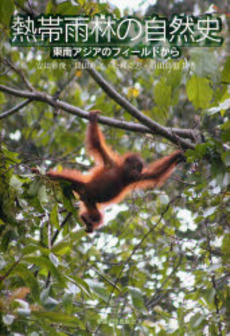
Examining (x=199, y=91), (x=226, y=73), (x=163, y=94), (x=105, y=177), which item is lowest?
(x=226, y=73)

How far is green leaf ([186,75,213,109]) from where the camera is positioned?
3215mm

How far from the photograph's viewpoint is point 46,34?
3.88m

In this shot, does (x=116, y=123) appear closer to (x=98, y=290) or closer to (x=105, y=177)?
(x=105, y=177)

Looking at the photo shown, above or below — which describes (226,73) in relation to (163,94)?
below

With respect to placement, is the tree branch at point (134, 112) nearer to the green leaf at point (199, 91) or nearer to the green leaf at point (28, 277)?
the green leaf at point (199, 91)

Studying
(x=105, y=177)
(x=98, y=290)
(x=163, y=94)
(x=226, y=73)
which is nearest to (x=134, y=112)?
(x=163, y=94)

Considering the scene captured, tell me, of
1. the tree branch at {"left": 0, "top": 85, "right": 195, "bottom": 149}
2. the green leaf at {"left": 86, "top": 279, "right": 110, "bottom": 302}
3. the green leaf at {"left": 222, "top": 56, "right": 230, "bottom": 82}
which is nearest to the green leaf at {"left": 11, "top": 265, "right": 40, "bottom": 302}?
the green leaf at {"left": 86, "top": 279, "right": 110, "bottom": 302}

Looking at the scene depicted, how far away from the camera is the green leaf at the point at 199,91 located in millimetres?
3215

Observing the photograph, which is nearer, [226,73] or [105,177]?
[226,73]

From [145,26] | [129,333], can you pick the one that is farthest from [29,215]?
[145,26]

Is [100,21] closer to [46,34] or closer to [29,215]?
[46,34]

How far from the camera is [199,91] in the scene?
3258 millimetres

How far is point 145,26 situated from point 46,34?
96cm

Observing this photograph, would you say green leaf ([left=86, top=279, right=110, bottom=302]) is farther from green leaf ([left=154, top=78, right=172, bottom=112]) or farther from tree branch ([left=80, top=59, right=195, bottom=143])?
green leaf ([left=154, top=78, right=172, bottom=112])
